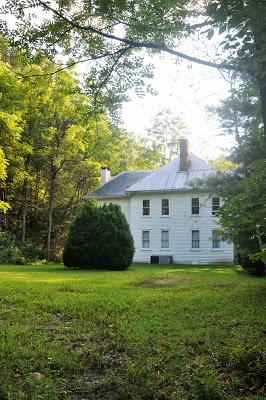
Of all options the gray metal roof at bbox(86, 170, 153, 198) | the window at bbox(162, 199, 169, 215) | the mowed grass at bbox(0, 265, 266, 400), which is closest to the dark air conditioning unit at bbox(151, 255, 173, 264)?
the window at bbox(162, 199, 169, 215)

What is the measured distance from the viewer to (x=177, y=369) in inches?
212

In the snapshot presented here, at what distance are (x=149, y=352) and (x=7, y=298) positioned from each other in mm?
5185

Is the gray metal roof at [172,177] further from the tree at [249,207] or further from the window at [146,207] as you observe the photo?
the tree at [249,207]

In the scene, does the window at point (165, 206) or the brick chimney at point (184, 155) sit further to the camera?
the brick chimney at point (184, 155)

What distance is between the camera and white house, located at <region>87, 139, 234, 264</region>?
1340 inches

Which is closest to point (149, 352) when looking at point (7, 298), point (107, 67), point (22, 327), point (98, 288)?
point (22, 327)

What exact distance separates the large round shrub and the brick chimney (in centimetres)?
1440

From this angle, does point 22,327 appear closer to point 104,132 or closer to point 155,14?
point 104,132

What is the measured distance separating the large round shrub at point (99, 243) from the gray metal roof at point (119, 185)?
1396cm

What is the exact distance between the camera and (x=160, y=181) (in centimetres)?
3584

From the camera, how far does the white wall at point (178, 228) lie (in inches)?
1330

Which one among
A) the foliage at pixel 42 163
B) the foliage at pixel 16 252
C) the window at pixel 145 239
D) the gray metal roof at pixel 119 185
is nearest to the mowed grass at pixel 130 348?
the foliage at pixel 42 163

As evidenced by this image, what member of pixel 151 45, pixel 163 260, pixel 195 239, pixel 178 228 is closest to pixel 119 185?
pixel 178 228

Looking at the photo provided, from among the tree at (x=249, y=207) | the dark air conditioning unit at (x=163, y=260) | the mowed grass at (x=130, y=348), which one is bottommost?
the mowed grass at (x=130, y=348)
